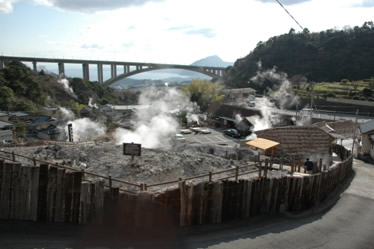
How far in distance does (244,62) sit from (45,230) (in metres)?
78.3

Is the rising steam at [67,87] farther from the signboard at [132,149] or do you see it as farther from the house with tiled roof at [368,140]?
the house with tiled roof at [368,140]

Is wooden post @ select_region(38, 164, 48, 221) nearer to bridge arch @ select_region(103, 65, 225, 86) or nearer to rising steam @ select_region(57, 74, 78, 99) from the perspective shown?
rising steam @ select_region(57, 74, 78, 99)

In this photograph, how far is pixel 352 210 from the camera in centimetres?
917

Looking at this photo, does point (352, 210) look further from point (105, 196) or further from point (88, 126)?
point (88, 126)

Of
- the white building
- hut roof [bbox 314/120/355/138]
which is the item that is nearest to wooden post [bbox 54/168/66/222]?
the white building

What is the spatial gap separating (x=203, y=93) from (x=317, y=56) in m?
33.8

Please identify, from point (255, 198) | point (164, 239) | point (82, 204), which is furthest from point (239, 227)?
point (82, 204)

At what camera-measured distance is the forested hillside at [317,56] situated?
61.8m

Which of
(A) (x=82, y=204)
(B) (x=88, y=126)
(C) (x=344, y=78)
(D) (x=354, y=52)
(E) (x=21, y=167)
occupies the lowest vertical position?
(B) (x=88, y=126)

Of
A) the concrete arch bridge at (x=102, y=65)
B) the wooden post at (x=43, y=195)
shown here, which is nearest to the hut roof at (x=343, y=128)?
the wooden post at (x=43, y=195)

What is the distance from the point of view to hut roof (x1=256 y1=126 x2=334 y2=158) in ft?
57.7

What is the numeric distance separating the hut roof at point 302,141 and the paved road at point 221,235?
9226 mm

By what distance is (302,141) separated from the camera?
1794cm

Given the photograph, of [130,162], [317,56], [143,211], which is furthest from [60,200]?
[317,56]
